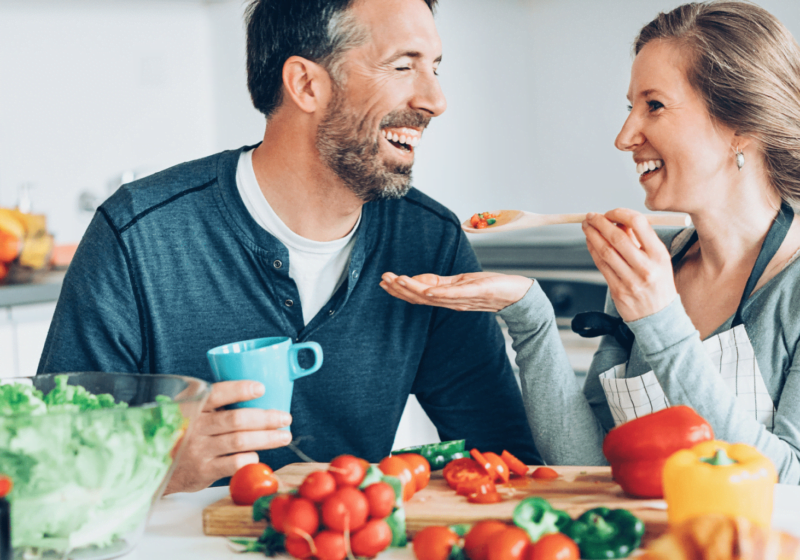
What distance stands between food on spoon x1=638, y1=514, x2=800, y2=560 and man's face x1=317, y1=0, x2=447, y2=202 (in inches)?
35.9

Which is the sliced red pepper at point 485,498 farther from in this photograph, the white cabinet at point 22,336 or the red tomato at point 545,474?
the white cabinet at point 22,336

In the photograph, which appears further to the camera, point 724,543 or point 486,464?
point 486,464

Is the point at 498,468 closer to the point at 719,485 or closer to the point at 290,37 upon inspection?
the point at 719,485

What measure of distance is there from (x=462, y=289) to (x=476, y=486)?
0.38 meters

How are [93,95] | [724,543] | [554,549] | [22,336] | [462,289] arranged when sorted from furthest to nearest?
[93,95] < [22,336] < [462,289] < [554,549] < [724,543]

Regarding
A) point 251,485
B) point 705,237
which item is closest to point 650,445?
point 251,485

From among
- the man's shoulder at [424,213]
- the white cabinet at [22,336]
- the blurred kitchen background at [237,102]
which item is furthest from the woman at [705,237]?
the white cabinet at [22,336]

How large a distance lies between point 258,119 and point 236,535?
258 cm

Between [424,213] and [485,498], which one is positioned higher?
[424,213]

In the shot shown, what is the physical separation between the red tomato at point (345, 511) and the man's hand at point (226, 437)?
0.80 feet

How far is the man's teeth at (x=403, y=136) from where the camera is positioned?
140 centimetres

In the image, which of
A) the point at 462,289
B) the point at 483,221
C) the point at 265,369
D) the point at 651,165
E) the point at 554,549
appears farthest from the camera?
the point at 483,221

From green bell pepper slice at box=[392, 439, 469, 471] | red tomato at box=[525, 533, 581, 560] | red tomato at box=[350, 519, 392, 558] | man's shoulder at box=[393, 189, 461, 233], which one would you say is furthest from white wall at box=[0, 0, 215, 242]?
red tomato at box=[525, 533, 581, 560]

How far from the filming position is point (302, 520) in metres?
0.75
